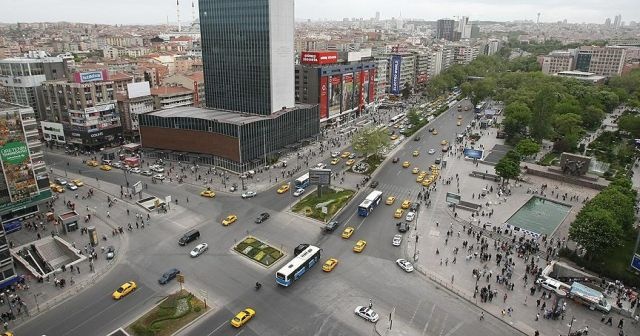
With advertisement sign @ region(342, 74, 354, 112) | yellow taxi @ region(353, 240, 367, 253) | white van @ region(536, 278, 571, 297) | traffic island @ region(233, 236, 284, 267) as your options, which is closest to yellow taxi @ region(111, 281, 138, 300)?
traffic island @ region(233, 236, 284, 267)

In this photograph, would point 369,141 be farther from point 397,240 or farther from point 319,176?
point 397,240

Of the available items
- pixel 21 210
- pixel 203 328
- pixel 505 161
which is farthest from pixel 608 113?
pixel 21 210

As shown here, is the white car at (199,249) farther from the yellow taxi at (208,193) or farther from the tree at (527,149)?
the tree at (527,149)

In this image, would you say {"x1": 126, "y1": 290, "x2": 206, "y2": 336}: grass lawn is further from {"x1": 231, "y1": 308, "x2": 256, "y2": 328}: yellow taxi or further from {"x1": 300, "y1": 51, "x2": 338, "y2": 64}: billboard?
{"x1": 300, "y1": 51, "x2": 338, "y2": 64}: billboard

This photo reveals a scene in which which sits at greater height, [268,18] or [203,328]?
[268,18]

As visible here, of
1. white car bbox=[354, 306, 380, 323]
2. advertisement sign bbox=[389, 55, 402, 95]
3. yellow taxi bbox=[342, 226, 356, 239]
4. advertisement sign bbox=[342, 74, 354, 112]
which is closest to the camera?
white car bbox=[354, 306, 380, 323]

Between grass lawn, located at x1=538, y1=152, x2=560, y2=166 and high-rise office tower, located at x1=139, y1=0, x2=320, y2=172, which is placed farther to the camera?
grass lawn, located at x1=538, y1=152, x2=560, y2=166

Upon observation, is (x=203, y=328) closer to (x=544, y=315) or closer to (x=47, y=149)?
(x=544, y=315)
